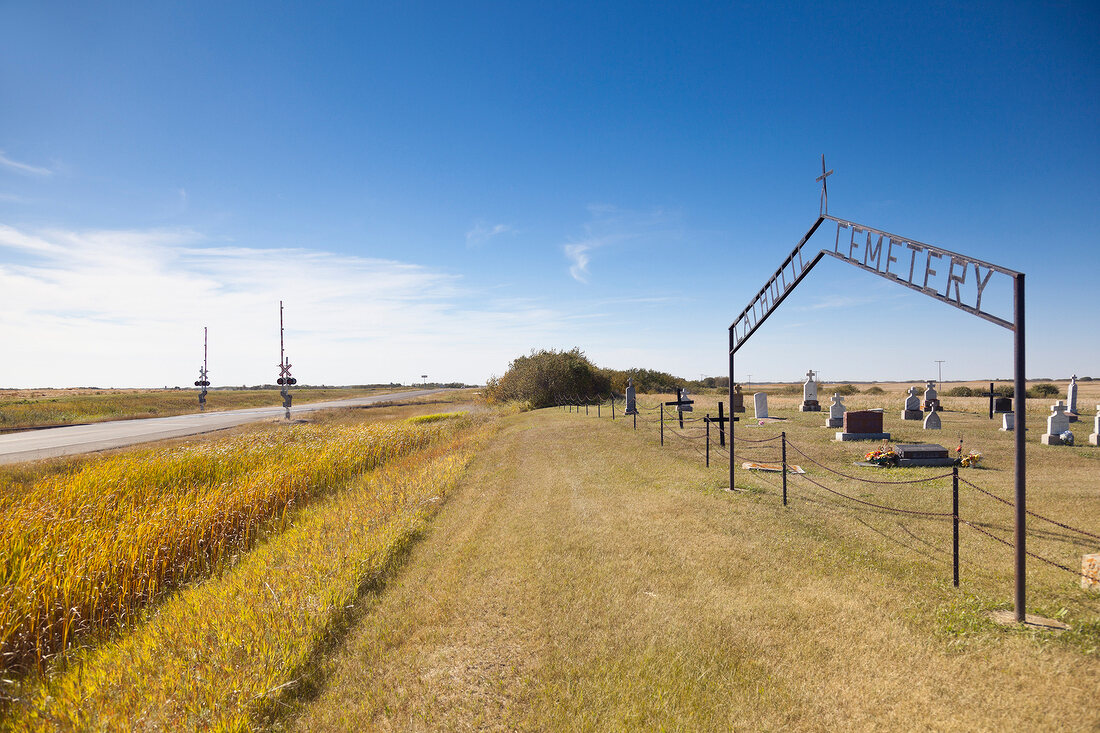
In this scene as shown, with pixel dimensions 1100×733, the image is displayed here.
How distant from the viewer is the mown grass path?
3.94 m

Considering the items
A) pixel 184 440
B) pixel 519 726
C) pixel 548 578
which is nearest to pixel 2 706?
pixel 519 726

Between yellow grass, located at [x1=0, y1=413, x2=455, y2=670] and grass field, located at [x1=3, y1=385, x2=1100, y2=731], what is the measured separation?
633mm

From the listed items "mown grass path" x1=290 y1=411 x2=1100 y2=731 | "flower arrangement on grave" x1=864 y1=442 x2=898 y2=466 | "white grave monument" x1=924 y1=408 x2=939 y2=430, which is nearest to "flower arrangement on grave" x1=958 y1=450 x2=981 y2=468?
"flower arrangement on grave" x1=864 y1=442 x2=898 y2=466

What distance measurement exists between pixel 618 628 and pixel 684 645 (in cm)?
74

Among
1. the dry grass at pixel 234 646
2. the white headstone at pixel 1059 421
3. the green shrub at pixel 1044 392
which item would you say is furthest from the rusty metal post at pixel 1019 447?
the green shrub at pixel 1044 392

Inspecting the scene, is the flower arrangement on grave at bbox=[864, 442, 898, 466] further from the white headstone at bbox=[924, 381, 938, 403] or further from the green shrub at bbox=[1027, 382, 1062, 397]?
the green shrub at bbox=[1027, 382, 1062, 397]

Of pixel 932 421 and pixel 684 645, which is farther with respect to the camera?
pixel 932 421

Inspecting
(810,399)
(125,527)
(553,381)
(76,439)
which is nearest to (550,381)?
(553,381)

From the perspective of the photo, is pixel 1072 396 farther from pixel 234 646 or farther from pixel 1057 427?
pixel 234 646

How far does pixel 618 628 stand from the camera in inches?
209

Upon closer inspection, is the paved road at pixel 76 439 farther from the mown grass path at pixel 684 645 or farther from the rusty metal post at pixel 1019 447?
the rusty metal post at pixel 1019 447

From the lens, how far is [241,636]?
5344mm

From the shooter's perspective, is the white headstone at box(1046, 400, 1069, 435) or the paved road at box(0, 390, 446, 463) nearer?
the white headstone at box(1046, 400, 1069, 435)

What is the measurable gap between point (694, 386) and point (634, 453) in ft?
155
